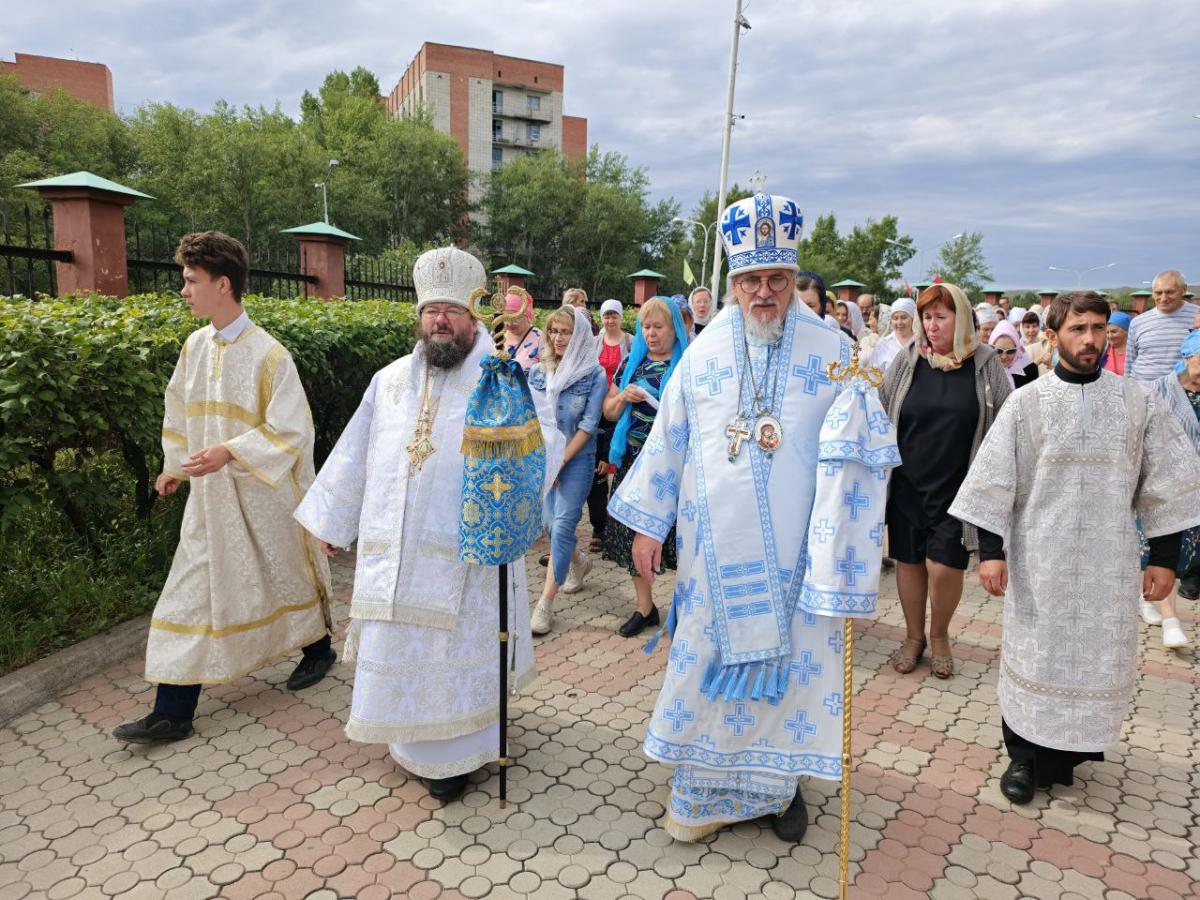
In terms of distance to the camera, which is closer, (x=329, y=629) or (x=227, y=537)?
(x=227, y=537)

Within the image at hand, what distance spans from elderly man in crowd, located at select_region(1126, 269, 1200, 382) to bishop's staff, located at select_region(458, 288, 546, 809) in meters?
5.77

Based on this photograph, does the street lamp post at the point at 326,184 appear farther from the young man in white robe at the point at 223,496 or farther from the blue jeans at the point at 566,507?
the young man in white robe at the point at 223,496

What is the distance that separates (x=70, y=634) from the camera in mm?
4336

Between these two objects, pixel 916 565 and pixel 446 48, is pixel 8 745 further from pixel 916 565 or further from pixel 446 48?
pixel 446 48

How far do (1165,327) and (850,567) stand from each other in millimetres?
5738

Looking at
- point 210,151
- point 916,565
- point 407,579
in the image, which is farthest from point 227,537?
point 210,151

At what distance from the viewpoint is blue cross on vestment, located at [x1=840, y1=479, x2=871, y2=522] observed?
2658 mm

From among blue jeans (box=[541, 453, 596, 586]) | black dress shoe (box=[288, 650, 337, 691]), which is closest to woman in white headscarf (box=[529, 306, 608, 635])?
blue jeans (box=[541, 453, 596, 586])

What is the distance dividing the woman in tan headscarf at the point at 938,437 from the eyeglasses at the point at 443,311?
8.09ft

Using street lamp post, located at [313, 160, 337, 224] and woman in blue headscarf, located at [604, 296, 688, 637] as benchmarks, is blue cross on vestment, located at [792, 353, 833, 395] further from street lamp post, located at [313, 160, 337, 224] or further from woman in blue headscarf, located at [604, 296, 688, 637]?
street lamp post, located at [313, 160, 337, 224]

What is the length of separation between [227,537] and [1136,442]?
3.93 meters

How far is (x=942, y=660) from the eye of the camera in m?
4.41

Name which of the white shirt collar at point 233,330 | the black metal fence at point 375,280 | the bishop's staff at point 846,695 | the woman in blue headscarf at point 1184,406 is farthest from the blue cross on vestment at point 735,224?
the black metal fence at point 375,280

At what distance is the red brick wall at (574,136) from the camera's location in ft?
233
